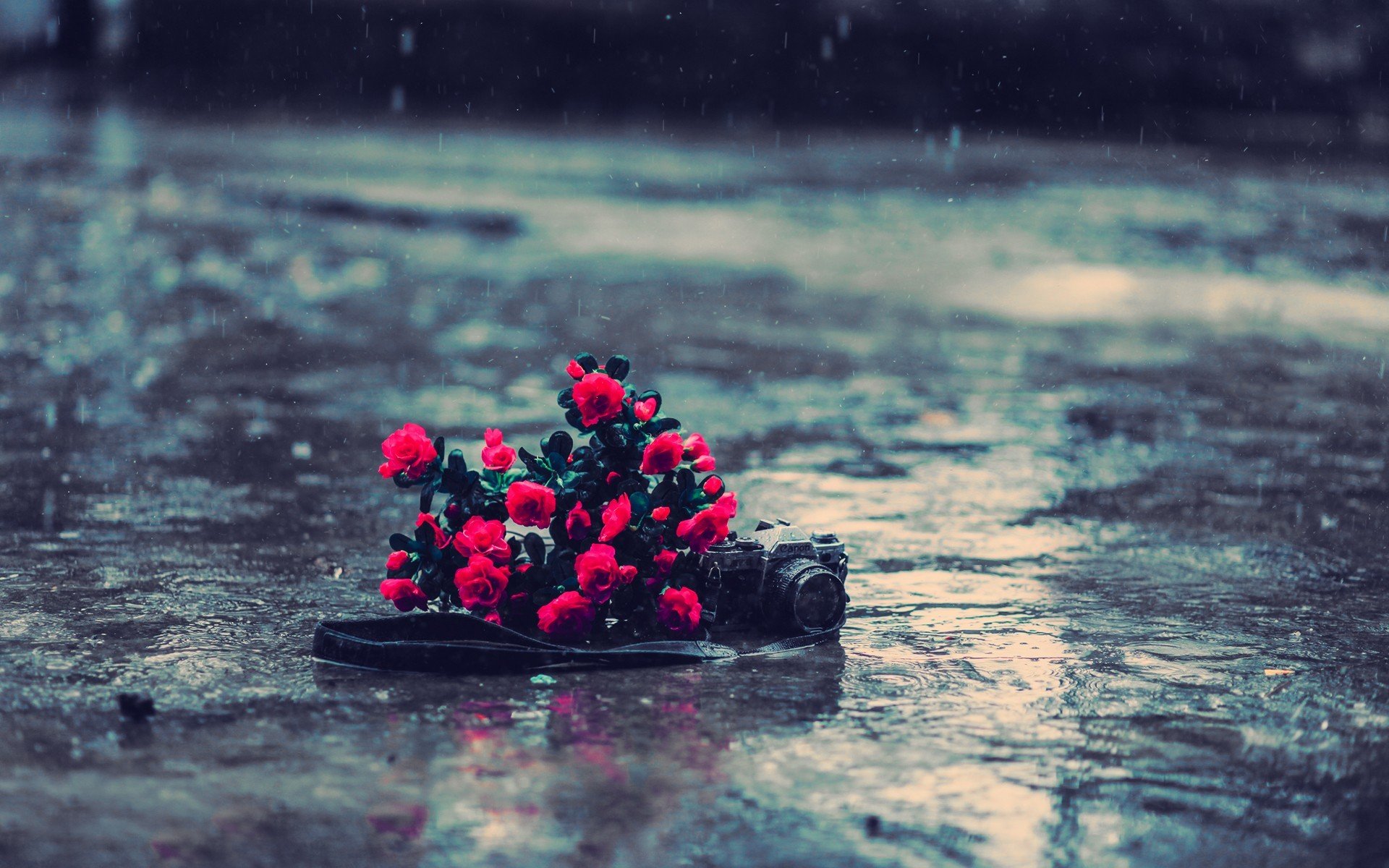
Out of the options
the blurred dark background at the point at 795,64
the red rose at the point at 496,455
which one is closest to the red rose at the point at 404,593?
the red rose at the point at 496,455

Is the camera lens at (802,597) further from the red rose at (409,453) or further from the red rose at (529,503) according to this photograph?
the red rose at (409,453)

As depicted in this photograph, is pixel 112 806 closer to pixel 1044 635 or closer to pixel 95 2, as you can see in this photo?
pixel 1044 635

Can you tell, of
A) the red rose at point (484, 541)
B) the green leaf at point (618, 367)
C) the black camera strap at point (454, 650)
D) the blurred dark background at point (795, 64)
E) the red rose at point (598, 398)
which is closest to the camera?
the black camera strap at point (454, 650)

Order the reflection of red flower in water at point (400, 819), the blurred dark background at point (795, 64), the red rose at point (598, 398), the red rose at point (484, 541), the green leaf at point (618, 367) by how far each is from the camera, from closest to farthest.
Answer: the reflection of red flower in water at point (400, 819), the red rose at point (484, 541), the red rose at point (598, 398), the green leaf at point (618, 367), the blurred dark background at point (795, 64)

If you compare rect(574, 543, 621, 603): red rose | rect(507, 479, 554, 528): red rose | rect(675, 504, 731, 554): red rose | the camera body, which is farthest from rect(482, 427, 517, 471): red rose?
the camera body

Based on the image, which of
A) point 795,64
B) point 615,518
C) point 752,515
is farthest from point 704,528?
point 795,64

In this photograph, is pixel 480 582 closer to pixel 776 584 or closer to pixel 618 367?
pixel 618 367
